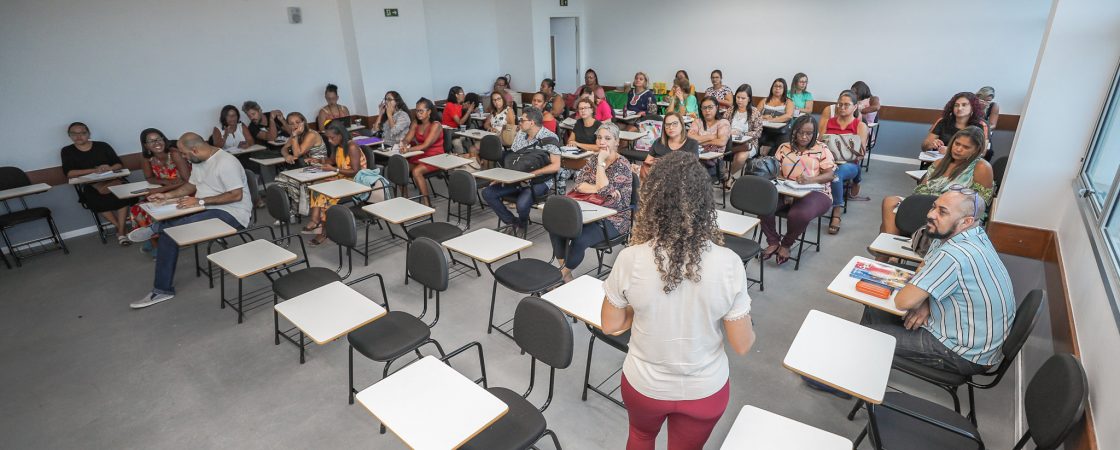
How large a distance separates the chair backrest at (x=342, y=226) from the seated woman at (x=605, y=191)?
1.56 meters

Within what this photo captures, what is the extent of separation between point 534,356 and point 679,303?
105cm

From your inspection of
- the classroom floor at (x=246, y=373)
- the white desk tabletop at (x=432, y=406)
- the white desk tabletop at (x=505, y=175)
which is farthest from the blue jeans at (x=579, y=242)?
the white desk tabletop at (x=432, y=406)

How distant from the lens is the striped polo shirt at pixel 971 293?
2.31 metres

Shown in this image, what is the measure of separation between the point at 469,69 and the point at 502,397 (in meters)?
9.21

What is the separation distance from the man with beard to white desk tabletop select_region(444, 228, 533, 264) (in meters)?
2.40

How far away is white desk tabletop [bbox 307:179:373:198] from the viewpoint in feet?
15.9

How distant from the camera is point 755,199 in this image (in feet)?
14.3

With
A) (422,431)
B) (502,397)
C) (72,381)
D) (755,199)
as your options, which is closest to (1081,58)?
(755,199)

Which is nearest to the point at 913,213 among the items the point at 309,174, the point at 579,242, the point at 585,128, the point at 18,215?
the point at 579,242

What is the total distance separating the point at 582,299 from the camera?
277 centimetres

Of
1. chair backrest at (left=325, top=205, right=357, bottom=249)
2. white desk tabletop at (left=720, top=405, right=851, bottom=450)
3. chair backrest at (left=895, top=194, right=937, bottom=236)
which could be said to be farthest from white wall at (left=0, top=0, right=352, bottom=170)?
chair backrest at (left=895, top=194, right=937, bottom=236)

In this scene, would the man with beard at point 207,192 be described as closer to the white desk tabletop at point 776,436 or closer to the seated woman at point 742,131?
the white desk tabletop at point 776,436

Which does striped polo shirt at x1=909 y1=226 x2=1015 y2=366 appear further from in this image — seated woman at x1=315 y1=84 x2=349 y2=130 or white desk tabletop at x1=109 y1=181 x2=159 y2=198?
seated woman at x1=315 y1=84 x2=349 y2=130

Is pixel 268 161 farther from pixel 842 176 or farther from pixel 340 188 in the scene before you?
pixel 842 176
